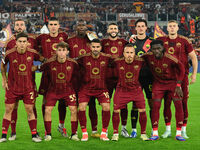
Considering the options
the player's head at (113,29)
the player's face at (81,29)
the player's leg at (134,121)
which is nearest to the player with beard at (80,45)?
the player's face at (81,29)

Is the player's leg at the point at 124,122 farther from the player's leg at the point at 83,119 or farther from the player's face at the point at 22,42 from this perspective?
the player's face at the point at 22,42

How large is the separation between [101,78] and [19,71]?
1.40m

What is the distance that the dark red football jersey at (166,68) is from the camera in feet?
22.2

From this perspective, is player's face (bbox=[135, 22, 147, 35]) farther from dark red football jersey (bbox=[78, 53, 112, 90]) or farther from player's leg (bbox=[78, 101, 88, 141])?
player's leg (bbox=[78, 101, 88, 141])

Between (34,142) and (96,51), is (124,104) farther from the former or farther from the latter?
(34,142)

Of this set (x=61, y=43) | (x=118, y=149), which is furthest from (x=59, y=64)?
(x=118, y=149)

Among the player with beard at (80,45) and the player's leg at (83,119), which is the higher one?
the player with beard at (80,45)

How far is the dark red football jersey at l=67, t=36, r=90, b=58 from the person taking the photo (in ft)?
24.2

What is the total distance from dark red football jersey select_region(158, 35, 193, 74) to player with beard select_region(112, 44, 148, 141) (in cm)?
58

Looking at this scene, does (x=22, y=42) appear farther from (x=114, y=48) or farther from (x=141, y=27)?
(x=141, y=27)

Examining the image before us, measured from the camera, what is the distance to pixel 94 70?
22.9ft

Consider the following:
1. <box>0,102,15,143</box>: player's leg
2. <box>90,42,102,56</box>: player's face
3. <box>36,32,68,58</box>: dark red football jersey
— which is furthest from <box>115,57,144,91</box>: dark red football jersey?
<box>0,102,15,143</box>: player's leg

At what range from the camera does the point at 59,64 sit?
6855mm

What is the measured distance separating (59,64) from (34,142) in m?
1.37
